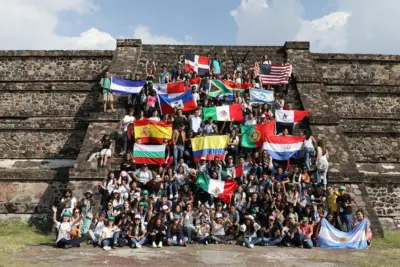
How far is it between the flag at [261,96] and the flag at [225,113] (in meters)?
1.34

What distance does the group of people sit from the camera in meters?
11.3

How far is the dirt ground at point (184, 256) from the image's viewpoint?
910 centimetres

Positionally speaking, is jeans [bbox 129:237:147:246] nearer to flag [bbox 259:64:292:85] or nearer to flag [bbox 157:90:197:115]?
flag [bbox 157:90:197:115]

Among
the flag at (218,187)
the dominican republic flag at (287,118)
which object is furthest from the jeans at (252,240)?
the dominican republic flag at (287,118)

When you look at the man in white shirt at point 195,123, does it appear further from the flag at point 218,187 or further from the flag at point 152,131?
the flag at point 218,187

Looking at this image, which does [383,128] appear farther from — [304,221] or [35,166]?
[35,166]

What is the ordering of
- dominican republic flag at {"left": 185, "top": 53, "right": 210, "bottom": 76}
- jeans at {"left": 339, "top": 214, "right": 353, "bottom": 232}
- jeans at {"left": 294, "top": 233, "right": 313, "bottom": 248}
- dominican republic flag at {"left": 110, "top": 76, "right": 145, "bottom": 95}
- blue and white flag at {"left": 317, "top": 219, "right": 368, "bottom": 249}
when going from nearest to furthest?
jeans at {"left": 294, "top": 233, "right": 313, "bottom": 248}
blue and white flag at {"left": 317, "top": 219, "right": 368, "bottom": 249}
jeans at {"left": 339, "top": 214, "right": 353, "bottom": 232}
dominican republic flag at {"left": 110, "top": 76, "right": 145, "bottom": 95}
dominican republic flag at {"left": 185, "top": 53, "right": 210, "bottom": 76}

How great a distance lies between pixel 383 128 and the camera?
17812 mm

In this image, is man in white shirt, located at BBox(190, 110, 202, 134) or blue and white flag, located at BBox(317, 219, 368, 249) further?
man in white shirt, located at BBox(190, 110, 202, 134)

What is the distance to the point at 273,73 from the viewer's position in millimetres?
19266

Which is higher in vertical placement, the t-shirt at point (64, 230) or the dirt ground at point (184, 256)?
the t-shirt at point (64, 230)

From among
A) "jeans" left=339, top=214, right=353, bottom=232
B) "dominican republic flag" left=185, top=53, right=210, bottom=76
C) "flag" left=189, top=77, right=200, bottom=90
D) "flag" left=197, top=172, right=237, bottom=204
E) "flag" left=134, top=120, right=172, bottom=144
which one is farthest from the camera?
"dominican republic flag" left=185, top=53, right=210, bottom=76

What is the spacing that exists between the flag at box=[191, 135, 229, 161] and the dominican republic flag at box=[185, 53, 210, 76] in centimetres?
657

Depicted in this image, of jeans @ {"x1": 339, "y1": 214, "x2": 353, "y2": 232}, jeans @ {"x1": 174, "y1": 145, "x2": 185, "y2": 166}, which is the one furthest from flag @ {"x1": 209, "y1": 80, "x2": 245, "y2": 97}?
jeans @ {"x1": 339, "y1": 214, "x2": 353, "y2": 232}
